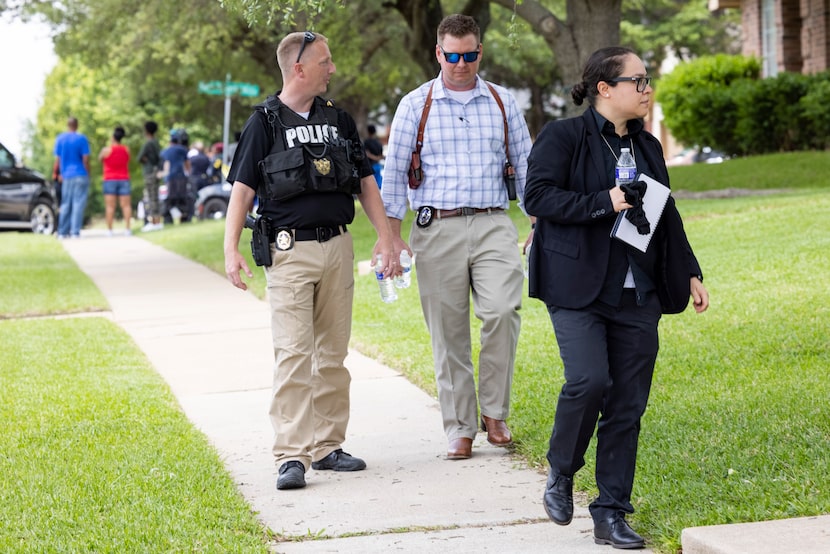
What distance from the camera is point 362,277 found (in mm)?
13680

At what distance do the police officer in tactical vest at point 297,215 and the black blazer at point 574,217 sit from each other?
134cm

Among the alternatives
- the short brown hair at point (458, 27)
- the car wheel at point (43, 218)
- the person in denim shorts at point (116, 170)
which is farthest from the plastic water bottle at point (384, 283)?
the car wheel at point (43, 218)

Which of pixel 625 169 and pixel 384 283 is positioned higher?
pixel 625 169

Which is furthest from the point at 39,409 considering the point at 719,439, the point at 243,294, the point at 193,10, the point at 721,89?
the point at 721,89

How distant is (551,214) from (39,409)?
4100 millimetres

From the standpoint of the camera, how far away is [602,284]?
15.0 feet

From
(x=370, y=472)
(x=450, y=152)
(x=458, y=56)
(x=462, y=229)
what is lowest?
(x=370, y=472)

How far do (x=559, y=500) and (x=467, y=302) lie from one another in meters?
1.84

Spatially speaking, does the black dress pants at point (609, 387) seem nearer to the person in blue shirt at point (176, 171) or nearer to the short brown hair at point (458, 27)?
the short brown hair at point (458, 27)

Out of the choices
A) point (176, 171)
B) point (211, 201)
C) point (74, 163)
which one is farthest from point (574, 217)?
point (211, 201)

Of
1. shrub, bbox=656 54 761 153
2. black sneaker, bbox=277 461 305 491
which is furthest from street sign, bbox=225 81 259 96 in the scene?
black sneaker, bbox=277 461 305 491

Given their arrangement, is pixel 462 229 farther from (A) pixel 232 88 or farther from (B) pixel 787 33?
Answer: (B) pixel 787 33

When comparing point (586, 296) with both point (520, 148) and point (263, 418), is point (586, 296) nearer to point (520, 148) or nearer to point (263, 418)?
point (520, 148)

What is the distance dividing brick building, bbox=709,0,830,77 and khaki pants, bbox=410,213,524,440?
66.1ft
